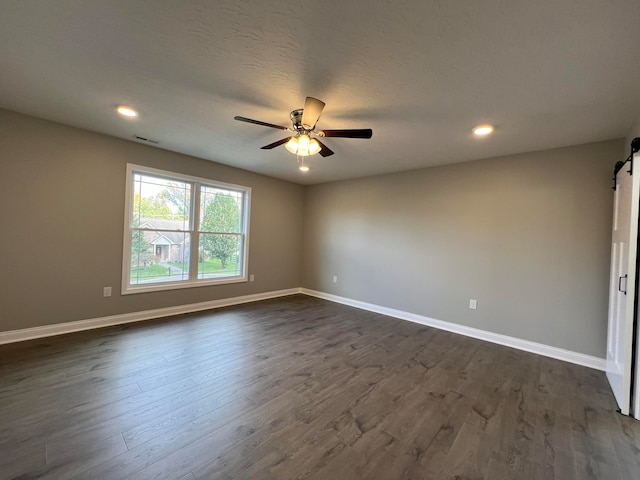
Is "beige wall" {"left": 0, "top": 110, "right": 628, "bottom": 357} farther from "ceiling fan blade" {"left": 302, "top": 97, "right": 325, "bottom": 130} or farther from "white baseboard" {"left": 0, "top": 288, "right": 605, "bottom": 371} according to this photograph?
"ceiling fan blade" {"left": 302, "top": 97, "right": 325, "bottom": 130}

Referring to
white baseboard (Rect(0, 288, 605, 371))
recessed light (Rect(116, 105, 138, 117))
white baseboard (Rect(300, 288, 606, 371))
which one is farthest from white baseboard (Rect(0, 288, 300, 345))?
recessed light (Rect(116, 105, 138, 117))

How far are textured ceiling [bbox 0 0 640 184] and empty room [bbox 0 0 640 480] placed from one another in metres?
0.02

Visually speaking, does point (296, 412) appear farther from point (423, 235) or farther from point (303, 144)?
point (423, 235)

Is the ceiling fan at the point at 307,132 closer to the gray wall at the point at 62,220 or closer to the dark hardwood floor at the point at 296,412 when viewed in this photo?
the dark hardwood floor at the point at 296,412

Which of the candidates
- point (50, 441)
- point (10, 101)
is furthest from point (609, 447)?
point (10, 101)

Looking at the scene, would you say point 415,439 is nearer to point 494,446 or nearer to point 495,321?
point 494,446

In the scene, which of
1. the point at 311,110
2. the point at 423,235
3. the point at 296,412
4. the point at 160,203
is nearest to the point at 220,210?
the point at 160,203

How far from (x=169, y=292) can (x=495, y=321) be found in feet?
15.5

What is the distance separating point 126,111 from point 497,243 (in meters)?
4.64

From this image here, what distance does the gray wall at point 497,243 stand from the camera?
117 inches

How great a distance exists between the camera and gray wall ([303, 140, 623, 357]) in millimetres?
2982

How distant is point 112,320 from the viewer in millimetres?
3576

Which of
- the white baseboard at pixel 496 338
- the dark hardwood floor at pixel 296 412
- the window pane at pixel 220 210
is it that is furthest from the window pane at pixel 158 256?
the white baseboard at pixel 496 338

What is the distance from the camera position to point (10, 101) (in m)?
2.60
